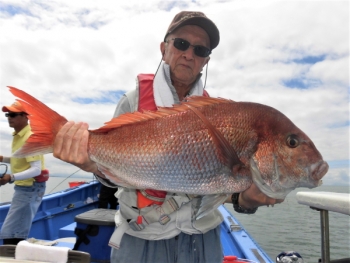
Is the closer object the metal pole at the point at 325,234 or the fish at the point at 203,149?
the fish at the point at 203,149

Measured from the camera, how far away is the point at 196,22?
267 centimetres

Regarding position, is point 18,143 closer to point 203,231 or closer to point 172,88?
point 172,88

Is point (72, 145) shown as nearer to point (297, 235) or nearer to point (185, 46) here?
point (185, 46)

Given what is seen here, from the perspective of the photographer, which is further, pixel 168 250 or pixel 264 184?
pixel 168 250

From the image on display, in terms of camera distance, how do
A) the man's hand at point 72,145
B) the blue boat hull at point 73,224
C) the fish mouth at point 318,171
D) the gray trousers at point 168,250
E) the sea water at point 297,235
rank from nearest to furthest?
the fish mouth at point 318,171 < the man's hand at point 72,145 < the gray trousers at point 168,250 < the blue boat hull at point 73,224 < the sea water at point 297,235

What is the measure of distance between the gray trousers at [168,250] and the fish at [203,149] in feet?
1.31

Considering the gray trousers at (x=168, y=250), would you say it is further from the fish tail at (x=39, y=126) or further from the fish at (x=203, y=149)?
the fish tail at (x=39, y=126)

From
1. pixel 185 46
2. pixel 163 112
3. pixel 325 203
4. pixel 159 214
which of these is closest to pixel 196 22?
pixel 185 46

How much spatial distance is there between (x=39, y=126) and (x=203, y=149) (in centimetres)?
116

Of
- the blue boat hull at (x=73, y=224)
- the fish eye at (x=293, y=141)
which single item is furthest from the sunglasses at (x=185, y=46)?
the blue boat hull at (x=73, y=224)

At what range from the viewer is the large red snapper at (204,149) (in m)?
2.01

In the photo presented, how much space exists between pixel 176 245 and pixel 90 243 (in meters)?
2.49

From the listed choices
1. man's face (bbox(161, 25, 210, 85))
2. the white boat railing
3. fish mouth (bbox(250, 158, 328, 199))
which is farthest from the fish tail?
the white boat railing

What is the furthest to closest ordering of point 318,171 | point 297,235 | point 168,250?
point 297,235
point 168,250
point 318,171
